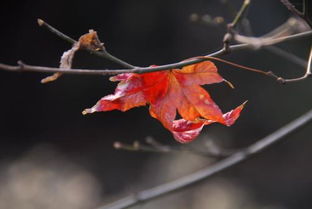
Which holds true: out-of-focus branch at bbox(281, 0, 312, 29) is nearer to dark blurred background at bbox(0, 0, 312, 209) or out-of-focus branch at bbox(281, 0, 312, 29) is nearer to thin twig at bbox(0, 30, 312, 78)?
thin twig at bbox(0, 30, 312, 78)

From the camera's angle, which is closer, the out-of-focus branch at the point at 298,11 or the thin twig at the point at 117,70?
the thin twig at the point at 117,70

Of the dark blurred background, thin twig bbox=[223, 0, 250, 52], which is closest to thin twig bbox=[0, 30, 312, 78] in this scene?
thin twig bbox=[223, 0, 250, 52]

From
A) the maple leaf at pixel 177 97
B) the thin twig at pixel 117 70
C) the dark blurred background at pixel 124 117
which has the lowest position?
the thin twig at pixel 117 70

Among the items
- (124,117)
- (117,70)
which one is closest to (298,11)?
(117,70)

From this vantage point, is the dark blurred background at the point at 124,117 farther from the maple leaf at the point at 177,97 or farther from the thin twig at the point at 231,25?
the thin twig at the point at 231,25

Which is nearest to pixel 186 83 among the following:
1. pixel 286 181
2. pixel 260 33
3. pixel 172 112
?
pixel 172 112

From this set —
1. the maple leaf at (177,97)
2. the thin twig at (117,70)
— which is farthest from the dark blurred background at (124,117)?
the thin twig at (117,70)
